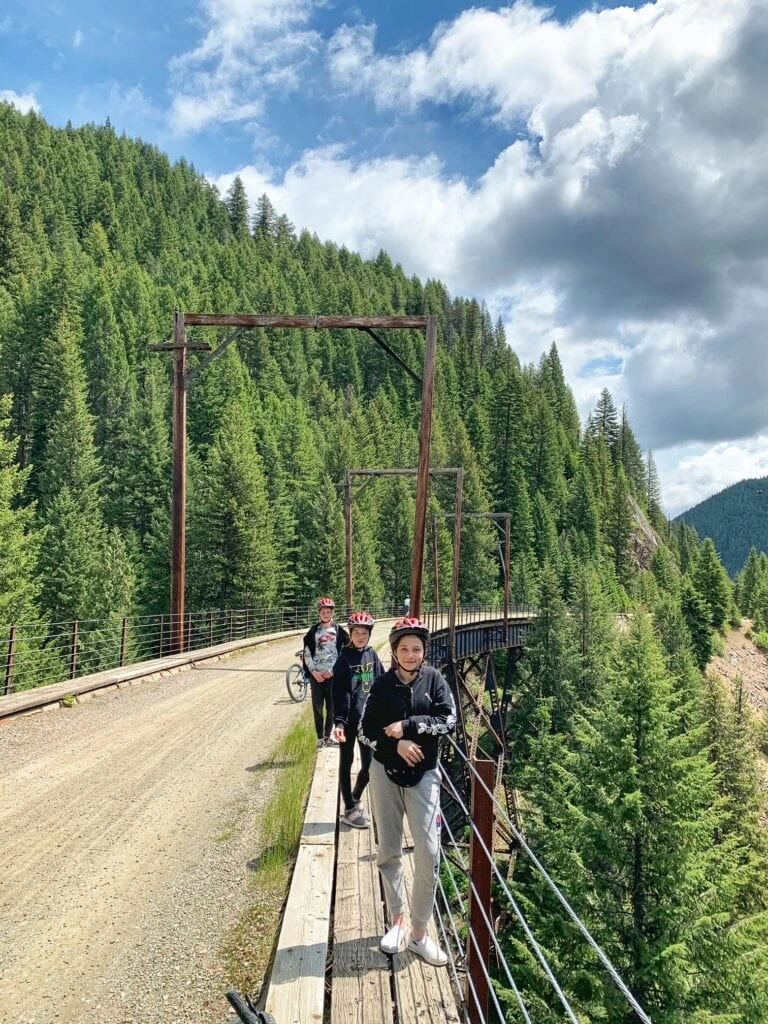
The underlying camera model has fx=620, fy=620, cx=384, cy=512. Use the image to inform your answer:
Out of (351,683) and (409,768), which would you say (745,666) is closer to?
(351,683)

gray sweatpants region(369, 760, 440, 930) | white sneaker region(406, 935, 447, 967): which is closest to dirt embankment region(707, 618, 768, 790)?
white sneaker region(406, 935, 447, 967)

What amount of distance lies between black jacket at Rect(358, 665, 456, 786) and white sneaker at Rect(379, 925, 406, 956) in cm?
87

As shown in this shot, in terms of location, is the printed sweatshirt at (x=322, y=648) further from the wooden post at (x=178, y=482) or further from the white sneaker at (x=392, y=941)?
the wooden post at (x=178, y=482)

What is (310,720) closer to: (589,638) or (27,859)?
(27,859)

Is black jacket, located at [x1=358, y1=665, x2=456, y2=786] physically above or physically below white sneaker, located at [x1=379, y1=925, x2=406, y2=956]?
above

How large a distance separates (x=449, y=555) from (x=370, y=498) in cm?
1083

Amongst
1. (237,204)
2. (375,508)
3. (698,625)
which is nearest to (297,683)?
(375,508)

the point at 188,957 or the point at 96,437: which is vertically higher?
the point at 96,437

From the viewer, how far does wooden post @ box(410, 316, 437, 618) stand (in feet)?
35.9

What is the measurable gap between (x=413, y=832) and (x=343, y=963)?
0.86 m

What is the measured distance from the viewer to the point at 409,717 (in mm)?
3627

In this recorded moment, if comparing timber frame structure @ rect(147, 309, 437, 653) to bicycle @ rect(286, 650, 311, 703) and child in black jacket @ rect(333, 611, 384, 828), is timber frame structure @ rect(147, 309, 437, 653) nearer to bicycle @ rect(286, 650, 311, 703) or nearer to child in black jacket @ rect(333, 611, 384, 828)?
bicycle @ rect(286, 650, 311, 703)

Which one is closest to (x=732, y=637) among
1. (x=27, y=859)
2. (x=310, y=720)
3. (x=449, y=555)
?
(x=449, y=555)

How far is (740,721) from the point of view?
3991 cm
